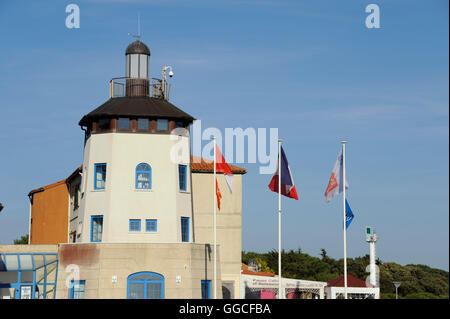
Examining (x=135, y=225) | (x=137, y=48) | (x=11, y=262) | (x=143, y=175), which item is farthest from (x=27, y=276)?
(x=137, y=48)

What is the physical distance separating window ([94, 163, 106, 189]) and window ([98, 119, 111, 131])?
2.37 metres

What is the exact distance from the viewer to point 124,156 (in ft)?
165

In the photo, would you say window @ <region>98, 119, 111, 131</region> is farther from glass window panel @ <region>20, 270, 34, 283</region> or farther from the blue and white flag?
the blue and white flag

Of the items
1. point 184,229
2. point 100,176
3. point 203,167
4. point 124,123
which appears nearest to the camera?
point 124,123

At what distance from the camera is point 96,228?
50.2 m

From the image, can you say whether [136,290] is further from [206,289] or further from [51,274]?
[51,274]

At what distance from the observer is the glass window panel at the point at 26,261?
49875 millimetres

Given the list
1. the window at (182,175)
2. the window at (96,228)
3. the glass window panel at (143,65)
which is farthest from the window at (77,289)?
the glass window panel at (143,65)

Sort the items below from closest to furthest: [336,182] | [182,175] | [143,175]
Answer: [336,182], [143,175], [182,175]

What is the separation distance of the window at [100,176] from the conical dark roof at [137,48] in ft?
25.6

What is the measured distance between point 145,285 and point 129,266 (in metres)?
1.49

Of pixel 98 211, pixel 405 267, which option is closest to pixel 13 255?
pixel 98 211

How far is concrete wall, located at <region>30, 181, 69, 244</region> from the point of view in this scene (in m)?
61.5
